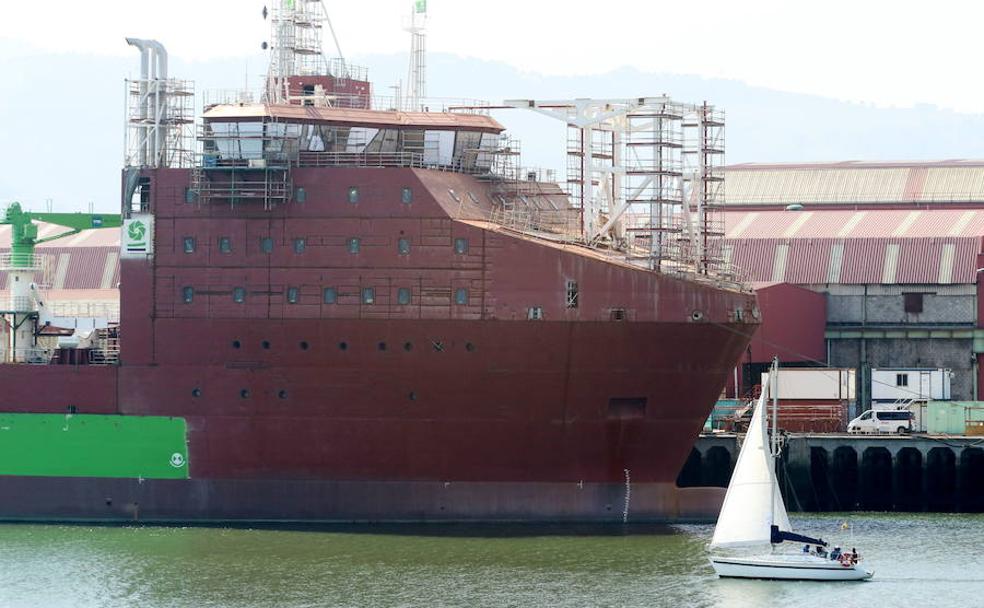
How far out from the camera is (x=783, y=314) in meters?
68.1

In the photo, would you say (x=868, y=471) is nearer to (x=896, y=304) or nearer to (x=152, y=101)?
(x=896, y=304)

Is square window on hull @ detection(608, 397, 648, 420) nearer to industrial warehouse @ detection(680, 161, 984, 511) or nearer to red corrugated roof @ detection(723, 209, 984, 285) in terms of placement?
industrial warehouse @ detection(680, 161, 984, 511)

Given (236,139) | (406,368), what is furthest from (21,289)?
(406,368)

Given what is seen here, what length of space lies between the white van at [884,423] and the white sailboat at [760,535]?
13303 mm

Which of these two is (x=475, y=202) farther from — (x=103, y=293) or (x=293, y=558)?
(x=103, y=293)

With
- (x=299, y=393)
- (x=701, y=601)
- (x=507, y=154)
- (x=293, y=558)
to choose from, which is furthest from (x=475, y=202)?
(x=701, y=601)

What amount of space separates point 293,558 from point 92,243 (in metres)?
32.7

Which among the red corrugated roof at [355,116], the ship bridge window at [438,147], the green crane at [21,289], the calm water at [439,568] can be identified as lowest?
the calm water at [439,568]

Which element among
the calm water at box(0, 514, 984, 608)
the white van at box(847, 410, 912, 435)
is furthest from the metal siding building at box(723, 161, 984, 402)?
the calm water at box(0, 514, 984, 608)

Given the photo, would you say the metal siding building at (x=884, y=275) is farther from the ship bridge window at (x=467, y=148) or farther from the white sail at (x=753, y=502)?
the white sail at (x=753, y=502)

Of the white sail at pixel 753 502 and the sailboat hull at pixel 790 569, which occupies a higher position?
the white sail at pixel 753 502

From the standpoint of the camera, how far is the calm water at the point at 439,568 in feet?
143

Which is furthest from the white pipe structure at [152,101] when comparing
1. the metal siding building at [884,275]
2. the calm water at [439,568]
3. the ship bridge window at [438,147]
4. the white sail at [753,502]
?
the metal siding building at [884,275]

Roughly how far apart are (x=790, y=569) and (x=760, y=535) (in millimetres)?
1341
